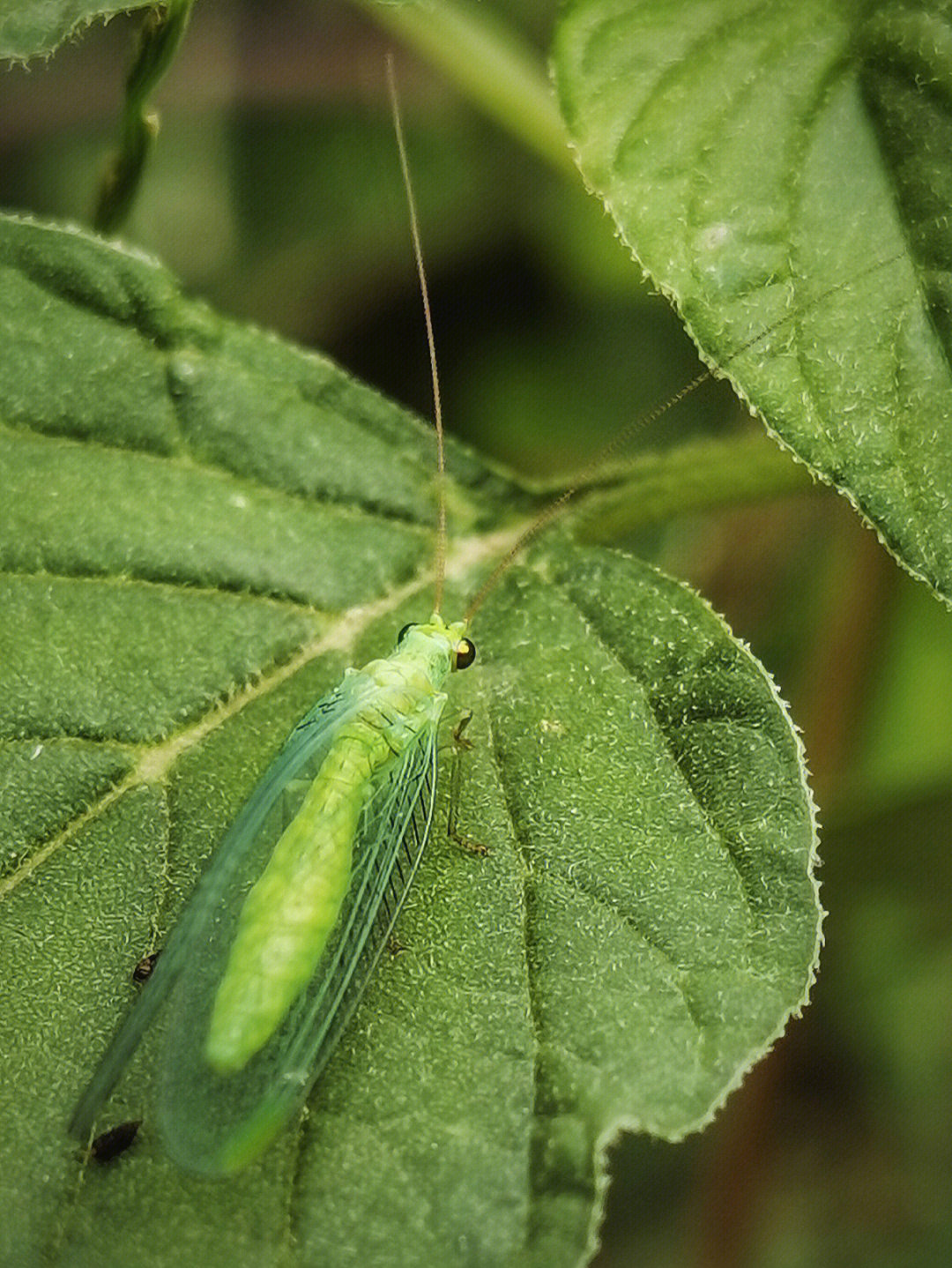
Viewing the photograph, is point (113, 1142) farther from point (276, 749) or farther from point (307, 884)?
point (276, 749)

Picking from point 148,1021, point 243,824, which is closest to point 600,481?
point 243,824

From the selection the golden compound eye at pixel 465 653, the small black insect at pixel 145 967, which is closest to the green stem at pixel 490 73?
the golden compound eye at pixel 465 653

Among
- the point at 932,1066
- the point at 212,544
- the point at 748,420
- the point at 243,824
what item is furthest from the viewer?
the point at 932,1066

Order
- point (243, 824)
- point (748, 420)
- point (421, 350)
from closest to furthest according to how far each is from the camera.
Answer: point (243, 824)
point (748, 420)
point (421, 350)

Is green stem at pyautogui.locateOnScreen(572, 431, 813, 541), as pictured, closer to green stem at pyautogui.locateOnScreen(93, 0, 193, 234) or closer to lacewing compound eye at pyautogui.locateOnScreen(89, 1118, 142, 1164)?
green stem at pyautogui.locateOnScreen(93, 0, 193, 234)

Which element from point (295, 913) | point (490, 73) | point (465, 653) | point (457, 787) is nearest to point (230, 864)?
point (295, 913)

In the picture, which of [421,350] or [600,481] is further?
[421,350]

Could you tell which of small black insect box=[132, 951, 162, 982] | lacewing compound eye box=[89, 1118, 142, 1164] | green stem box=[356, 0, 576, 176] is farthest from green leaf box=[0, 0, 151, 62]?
lacewing compound eye box=[89, 1118, 142, 1164]

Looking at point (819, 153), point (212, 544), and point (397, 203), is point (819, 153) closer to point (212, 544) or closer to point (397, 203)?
point (212, 544)
